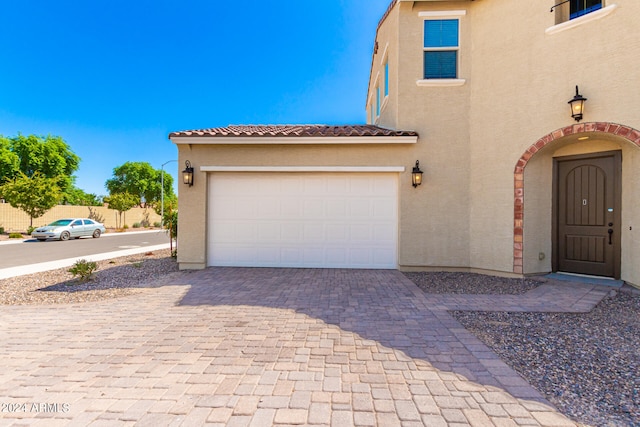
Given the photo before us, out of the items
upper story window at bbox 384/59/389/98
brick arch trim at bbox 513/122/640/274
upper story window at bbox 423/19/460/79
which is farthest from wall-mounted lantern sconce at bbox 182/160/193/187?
brick arch trim at bbox 513/122/640/274

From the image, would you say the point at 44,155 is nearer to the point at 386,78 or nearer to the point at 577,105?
the point at 386,78

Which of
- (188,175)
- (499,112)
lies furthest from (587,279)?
(188,175)

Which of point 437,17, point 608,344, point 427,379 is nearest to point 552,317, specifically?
point 608,344

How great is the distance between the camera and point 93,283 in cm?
621

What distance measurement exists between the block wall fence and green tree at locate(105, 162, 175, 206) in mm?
16726

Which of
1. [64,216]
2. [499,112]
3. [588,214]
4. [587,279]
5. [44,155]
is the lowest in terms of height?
[587,279]

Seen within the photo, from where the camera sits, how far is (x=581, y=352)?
3.15 m

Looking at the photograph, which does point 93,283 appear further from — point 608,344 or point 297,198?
point 608,344

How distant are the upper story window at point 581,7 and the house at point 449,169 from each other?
29mm

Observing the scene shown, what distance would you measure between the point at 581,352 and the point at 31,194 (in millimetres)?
26362

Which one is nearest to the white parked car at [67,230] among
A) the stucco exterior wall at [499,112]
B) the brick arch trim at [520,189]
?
the stucco exterior wall at [499,112]

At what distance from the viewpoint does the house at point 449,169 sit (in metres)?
5.97

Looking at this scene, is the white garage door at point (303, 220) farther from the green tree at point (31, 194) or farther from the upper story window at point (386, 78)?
Answer: the green tree at point (31, 194)

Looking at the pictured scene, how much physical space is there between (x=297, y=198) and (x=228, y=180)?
1917 mm
